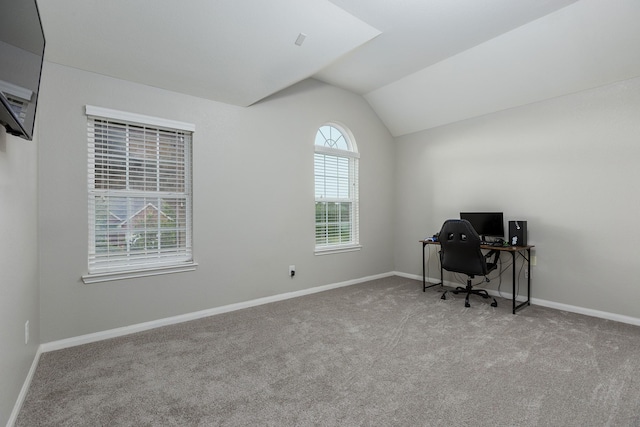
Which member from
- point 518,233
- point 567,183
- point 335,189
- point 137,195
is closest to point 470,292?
point 518,233

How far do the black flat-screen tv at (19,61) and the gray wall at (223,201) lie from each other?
126 centimetres

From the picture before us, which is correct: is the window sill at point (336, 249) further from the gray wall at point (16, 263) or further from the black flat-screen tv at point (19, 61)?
the black flat-screen tv at point (19, 61)

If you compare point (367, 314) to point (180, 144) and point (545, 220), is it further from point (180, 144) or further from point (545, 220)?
point (180, 144)

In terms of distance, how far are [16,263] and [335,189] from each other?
3462mm

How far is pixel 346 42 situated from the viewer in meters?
2.74

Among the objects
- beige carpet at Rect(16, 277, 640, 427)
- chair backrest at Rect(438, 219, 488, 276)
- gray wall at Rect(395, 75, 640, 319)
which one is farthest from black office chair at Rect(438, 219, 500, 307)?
gray wall at Rect(395, 75, 640, 319)

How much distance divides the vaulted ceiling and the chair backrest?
1741 mm

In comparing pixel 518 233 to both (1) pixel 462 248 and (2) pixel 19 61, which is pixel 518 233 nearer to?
(1) pixel 462 248

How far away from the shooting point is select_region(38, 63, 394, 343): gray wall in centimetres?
255

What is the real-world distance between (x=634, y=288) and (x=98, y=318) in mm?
5088

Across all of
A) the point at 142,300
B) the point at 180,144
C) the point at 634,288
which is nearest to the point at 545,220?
the point at 634,288

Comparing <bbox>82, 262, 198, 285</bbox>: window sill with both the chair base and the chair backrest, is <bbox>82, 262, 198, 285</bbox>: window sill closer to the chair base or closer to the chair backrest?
the chair backrest

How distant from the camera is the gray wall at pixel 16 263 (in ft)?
5.07

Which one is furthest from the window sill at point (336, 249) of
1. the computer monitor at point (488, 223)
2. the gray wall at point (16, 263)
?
the gray wall at point (16, 263)
